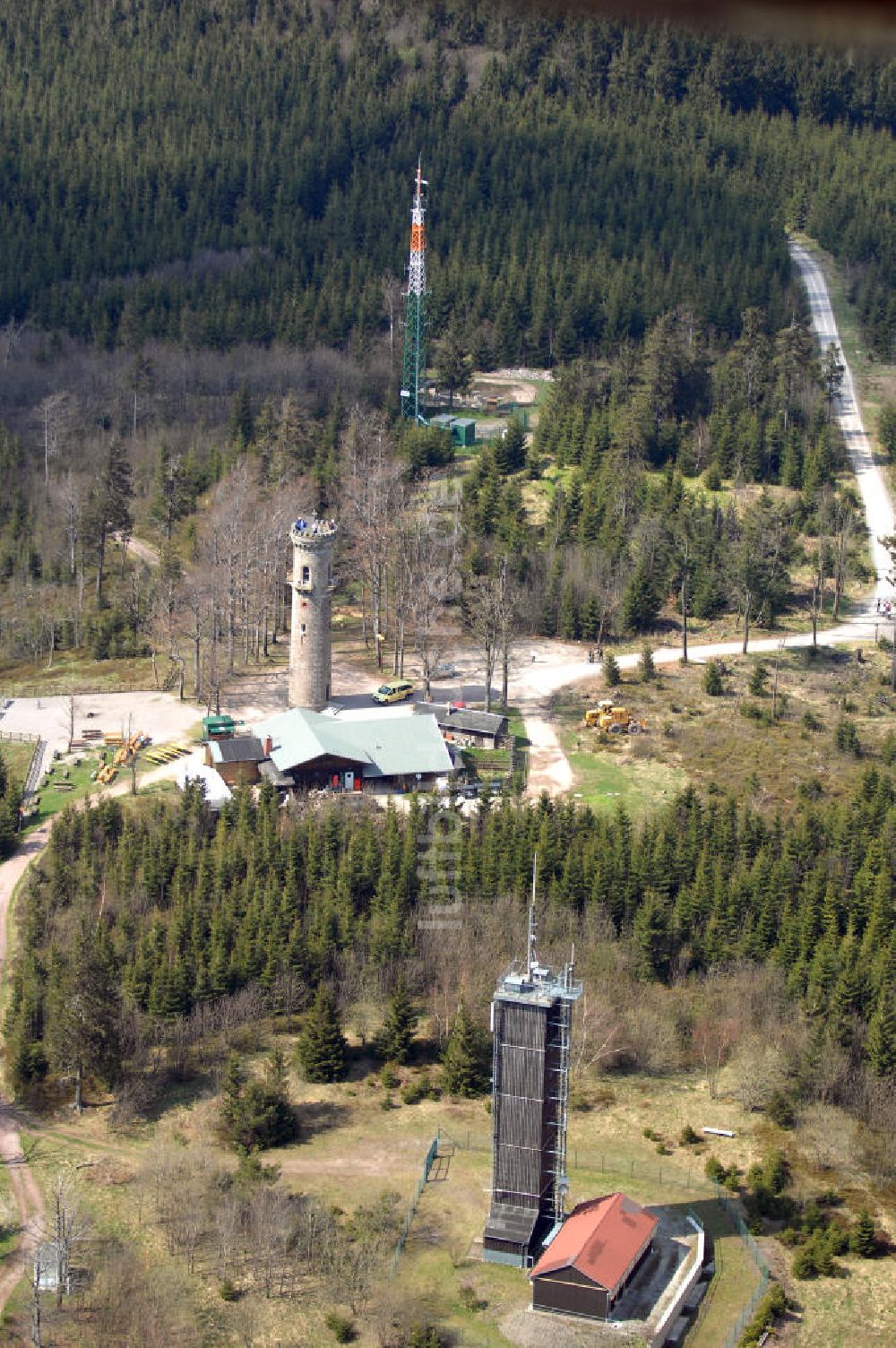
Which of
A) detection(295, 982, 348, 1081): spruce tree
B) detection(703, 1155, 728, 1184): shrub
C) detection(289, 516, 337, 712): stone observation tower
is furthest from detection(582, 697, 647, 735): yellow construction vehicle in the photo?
detection(703, 1155, 728, 1184): shrub

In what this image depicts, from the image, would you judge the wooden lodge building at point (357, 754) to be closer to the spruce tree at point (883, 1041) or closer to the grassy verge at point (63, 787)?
the grassy verge at point (63, 787)

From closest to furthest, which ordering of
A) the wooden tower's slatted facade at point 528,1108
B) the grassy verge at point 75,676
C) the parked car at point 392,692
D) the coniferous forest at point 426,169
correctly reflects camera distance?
the wooden tower's slatted facade at point 528,1108, the parked car at point 392,692, the grassy verge at point 75,676, the coniferous forest at point 426,169

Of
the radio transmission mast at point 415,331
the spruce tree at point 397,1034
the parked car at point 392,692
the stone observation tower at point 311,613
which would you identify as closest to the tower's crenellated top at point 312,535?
the stone observation tower at point 311,613

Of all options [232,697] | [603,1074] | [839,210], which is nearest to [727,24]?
[839,210]

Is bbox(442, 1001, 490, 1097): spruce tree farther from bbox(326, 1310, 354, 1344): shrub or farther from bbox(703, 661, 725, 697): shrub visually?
bbox(703, 661, 725, 697): shrub

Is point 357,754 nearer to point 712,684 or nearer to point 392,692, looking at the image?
point 392,692
